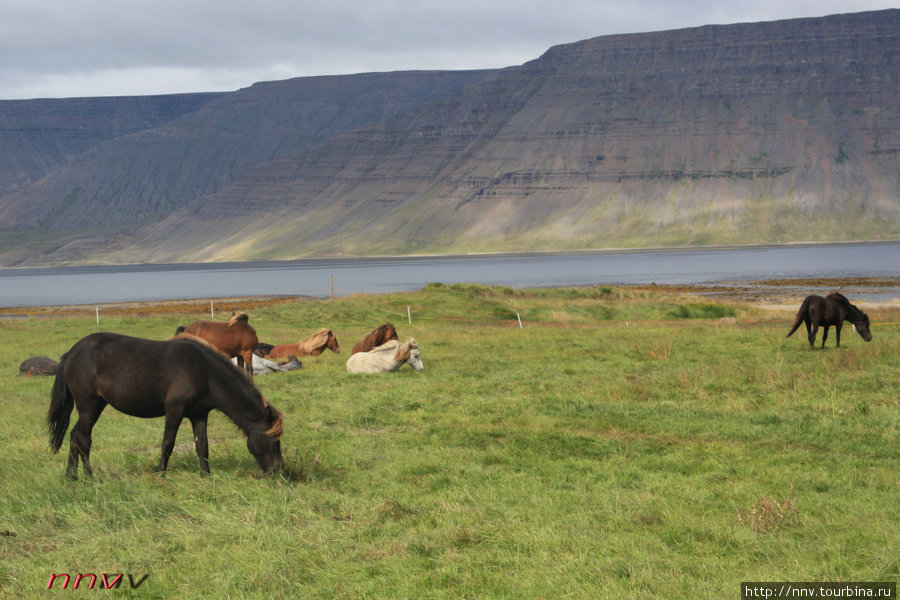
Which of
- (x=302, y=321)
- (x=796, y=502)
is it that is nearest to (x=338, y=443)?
(x=796, y=502)

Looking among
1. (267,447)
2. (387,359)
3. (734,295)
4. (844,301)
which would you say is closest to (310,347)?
(387,359)

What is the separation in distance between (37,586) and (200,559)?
1.27 m

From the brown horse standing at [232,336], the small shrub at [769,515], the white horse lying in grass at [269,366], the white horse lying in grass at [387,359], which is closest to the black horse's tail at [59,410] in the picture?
the small shrub at [769,515]

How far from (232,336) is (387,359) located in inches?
141

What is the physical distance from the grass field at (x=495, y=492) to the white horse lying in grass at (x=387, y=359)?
3.76 feet

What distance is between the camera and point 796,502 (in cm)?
857

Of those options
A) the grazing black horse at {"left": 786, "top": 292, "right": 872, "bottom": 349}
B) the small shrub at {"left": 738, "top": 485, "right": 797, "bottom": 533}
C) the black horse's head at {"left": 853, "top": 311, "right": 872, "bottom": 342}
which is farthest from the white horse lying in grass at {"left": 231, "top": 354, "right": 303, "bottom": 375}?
the black horse's head at {"left": 853, "top": 311, "right": 872, "bottom": 342}

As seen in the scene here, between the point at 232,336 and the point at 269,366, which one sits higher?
the point at 232,336

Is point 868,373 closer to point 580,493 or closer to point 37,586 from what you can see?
point 580,493

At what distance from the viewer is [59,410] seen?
10.2 m

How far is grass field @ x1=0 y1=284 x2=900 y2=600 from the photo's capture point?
6936 millimetres

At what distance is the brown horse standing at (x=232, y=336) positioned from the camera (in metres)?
19.2

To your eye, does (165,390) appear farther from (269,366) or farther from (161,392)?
(269,366)

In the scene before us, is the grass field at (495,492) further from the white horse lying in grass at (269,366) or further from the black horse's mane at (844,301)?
the black horse's mane at (844,301)
